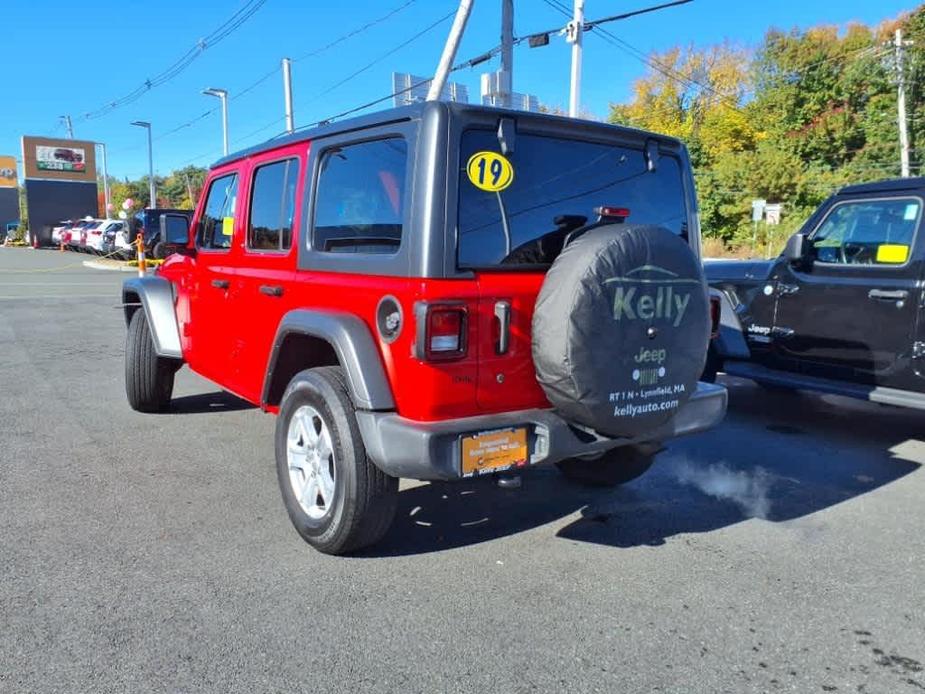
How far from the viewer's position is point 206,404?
652 centimetres

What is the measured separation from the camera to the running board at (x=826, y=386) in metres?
5.19

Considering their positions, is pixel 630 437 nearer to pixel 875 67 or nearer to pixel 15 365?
pixel 15 365

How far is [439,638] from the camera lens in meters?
2.82

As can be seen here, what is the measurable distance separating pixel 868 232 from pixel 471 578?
4326 mm

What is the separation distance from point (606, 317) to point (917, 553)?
2.13 m

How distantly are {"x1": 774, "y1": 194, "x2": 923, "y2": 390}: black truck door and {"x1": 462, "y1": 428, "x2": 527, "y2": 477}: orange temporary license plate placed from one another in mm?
3603

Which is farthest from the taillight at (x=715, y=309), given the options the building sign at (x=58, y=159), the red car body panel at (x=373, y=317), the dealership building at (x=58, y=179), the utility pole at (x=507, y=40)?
the building sign at (x=58, y=159)

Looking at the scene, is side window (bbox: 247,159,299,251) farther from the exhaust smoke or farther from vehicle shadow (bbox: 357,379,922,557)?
the exhaust smoke

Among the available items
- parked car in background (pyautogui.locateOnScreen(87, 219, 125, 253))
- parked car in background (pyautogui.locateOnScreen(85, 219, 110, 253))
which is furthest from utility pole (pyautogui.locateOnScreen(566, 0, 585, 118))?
parked car in background (pyautogui.locateOnScreen(85, 219, 110, 253))

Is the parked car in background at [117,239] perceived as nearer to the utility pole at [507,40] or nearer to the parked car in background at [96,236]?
the parked car in background at [96,236]

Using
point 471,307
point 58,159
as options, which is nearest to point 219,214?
point 471,307

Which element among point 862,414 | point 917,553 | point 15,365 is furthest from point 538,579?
point 15,365

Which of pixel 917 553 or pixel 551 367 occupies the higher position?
pixel 551 367

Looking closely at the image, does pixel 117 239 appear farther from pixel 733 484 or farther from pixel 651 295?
pixel 651 295
